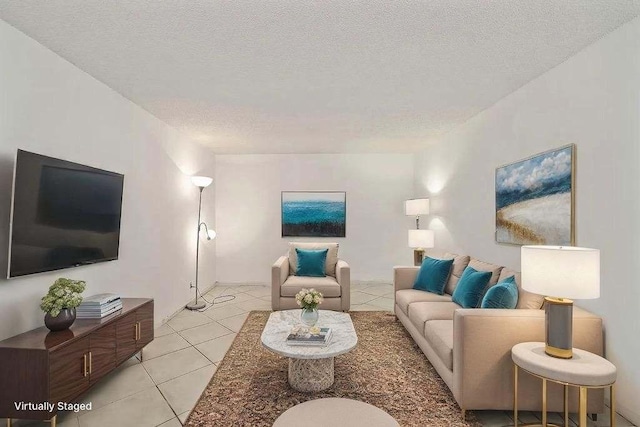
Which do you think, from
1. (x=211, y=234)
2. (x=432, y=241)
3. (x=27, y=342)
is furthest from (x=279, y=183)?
(x=27, y=342)

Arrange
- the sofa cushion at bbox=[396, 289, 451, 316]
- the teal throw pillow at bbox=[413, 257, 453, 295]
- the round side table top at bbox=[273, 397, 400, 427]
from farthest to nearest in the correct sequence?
the teal throw pillow at bbox=[413, 257, 453, 295], the sofa cushion at bbox=[396, 289, 451, 316], the round side table top at bbox=[273, 397, 400, 427]

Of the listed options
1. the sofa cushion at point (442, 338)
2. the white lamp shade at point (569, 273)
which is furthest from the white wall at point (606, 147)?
the sofa cushion at point (442, 338)

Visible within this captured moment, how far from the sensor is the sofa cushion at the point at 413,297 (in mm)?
3405

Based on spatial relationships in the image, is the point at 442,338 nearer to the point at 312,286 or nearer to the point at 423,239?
the point at 312,286

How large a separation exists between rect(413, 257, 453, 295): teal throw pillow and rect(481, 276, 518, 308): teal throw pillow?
1.09 metres

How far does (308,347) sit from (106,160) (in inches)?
96.3

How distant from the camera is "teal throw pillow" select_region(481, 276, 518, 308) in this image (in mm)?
2406

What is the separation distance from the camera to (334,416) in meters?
1.53

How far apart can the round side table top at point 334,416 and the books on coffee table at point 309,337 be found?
0.69 m

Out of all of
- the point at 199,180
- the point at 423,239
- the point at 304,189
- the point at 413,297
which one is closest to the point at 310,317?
the point at 413,297

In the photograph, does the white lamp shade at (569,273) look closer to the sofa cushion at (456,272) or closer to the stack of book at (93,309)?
the sofa cushion at (456,272)

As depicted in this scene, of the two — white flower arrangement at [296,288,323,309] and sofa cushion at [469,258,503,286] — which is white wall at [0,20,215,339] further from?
sofa cushion at [469,258,503,286]

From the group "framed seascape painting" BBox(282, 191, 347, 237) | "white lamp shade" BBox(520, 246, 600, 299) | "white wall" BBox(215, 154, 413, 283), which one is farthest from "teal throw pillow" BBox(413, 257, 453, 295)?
"framed seascape painting" BBox(282, 191, 347, 237)

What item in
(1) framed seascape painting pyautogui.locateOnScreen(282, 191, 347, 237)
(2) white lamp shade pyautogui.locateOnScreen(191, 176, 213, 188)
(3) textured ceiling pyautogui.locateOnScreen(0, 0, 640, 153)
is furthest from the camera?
(1) framed seascape painting pyautogui.locateOnScreen(282, 191, 347, 237)
